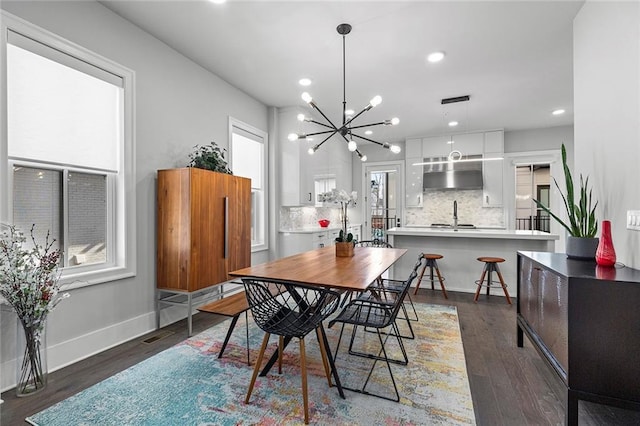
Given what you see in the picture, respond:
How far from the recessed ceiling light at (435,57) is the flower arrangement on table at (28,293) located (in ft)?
13.0

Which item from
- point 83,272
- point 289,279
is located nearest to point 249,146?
point 83,272

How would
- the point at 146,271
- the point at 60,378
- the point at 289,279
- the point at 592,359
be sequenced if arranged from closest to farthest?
the point at 592,359 < the point at 289,279 < the point at 60,378 < the point at 146,271

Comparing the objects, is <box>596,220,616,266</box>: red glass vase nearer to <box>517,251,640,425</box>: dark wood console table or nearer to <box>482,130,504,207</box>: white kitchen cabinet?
<box>517,251,640,425</box>: dark wood console table

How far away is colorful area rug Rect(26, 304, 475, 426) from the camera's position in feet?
5.84

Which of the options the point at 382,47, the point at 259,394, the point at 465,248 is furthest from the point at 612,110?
the point at 259,394

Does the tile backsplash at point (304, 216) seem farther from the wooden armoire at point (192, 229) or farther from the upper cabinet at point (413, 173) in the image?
the wooden armoire at point (192, 229)

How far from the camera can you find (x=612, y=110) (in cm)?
218

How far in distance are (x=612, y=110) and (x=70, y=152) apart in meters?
4.15

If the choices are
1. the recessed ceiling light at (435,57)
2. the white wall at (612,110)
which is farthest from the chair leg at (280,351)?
the recessed ceiling light at (435,57)

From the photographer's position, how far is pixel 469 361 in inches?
97.9

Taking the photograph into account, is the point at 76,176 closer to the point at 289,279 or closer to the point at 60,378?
the point at 60,378

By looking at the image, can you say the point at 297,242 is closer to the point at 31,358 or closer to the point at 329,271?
the point at 329,271

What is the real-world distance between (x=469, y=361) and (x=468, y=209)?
190 inches

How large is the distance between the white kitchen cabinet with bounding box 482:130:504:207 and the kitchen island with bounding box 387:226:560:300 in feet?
6.25
